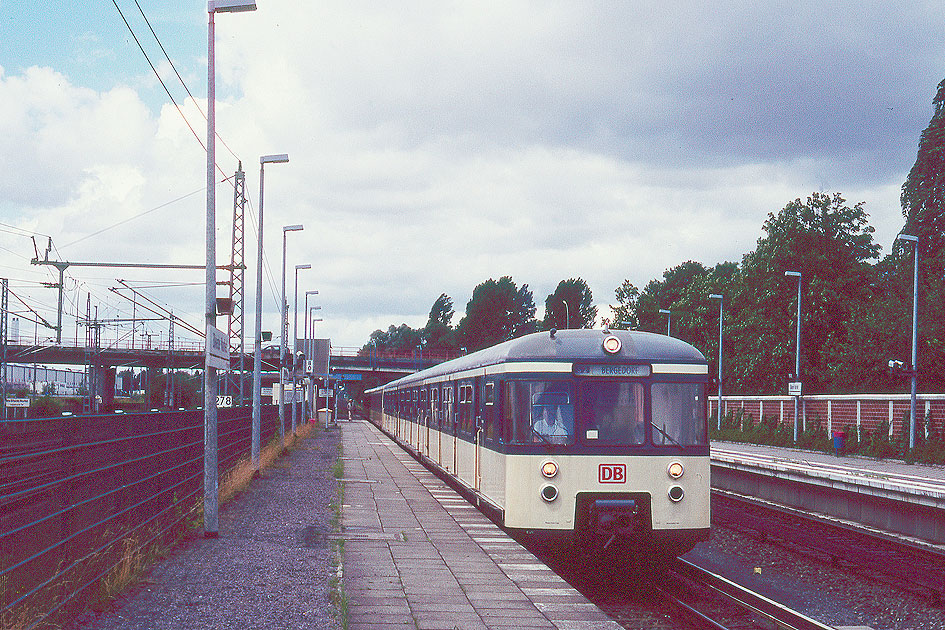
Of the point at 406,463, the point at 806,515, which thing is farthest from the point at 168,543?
the point at 406,463

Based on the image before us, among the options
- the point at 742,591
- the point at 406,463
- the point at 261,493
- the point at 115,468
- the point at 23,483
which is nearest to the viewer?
the point at 23,483

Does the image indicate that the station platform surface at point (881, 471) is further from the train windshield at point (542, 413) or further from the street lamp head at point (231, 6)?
the street lamp head at point (231, 6)

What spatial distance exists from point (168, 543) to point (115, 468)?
2625 mm

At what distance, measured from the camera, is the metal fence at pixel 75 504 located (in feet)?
23.7

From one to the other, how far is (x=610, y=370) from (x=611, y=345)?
297mm

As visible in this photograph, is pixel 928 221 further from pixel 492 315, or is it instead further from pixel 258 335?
pixel 492 315

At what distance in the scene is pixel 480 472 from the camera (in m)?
15.7

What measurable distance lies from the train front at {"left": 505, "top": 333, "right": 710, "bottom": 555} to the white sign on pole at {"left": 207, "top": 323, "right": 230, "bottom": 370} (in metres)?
3.61

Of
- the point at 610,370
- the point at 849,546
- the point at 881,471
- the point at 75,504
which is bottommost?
the point at 849,546

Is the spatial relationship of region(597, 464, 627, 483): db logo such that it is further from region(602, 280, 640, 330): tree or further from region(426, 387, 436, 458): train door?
region(602, 280, 640, 330): tree

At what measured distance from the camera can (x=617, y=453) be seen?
12.4 m

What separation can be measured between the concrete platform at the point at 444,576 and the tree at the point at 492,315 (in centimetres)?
11585

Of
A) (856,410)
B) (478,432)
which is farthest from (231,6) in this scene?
(856,410)

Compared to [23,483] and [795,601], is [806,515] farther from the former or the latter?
[23,483]
